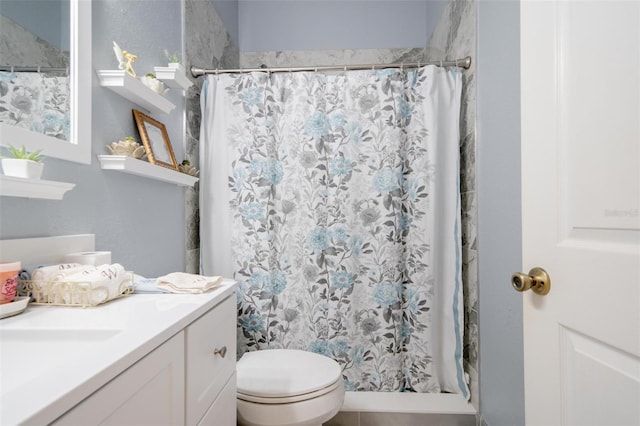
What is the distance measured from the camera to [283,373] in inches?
52.1

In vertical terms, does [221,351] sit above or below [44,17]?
below

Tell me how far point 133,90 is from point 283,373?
1.12 metres

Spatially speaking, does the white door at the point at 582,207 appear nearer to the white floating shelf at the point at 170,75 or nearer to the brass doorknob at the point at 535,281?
the brass doorknob at the point at 535,281

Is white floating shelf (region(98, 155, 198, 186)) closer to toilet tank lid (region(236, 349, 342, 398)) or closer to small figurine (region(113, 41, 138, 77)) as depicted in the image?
small figurine (region(113, 41, 138, 77))

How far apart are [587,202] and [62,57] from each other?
1.27 m

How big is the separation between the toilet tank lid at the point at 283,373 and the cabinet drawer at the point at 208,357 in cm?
34

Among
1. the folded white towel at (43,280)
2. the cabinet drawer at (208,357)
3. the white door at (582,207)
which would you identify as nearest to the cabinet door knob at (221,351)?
the cabinet drawer at (208,357)

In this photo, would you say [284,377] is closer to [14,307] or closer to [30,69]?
[14,307]

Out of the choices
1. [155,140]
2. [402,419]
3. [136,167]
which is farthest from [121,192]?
[402,419]

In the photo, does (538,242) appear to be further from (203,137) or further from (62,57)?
(203,137)

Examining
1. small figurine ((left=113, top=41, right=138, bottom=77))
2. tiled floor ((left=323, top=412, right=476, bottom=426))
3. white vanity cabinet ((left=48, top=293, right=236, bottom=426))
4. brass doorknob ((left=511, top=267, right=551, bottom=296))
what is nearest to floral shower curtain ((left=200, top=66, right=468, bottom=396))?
tiled floor ((left=323, top=412, right=476, bottom=426))

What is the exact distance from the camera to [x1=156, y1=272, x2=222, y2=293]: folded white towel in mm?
848

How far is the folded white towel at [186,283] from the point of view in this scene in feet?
2.78

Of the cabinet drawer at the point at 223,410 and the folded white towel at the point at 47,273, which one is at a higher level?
the folded white towel at the point at 47,273
